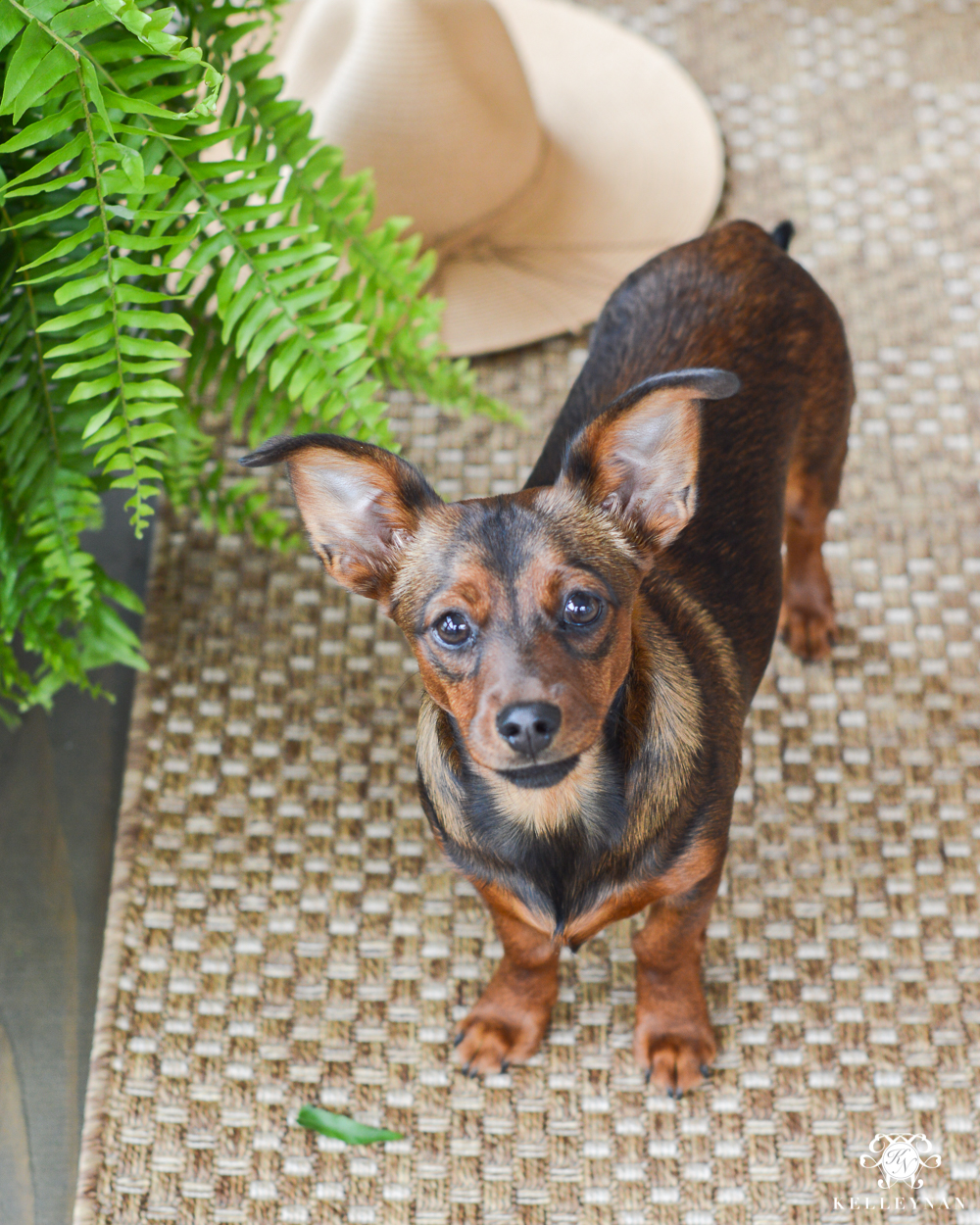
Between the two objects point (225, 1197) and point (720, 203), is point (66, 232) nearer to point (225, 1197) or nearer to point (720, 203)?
point (225, 1197)

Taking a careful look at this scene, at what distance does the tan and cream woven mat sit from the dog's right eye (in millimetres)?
887

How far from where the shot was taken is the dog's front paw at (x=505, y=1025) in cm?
204

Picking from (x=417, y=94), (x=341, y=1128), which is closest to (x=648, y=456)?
(x=341, y=1128)

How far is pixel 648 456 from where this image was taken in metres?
1.57

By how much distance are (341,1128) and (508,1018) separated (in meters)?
0.34

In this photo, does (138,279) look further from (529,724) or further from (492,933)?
(492,933)

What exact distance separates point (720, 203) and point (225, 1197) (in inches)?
103

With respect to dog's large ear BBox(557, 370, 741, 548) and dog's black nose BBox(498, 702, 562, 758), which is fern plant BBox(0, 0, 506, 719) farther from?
dog's black nose BBox(498, 702, 562, 758)

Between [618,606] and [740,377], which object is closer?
[618,606]

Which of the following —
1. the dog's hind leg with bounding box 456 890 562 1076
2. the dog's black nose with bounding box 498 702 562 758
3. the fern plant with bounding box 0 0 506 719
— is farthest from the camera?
the dog's hind leg with bounding box 456 890 562 1076

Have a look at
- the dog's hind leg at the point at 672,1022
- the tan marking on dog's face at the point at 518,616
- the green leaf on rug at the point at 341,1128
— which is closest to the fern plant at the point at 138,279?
the tan marking on dog's face at the point at 518,616

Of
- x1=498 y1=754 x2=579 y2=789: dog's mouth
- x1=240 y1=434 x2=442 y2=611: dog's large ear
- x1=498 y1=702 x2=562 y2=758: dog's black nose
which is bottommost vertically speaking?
x1=498 y1=754 x2=579 y2=789: dog's mouth

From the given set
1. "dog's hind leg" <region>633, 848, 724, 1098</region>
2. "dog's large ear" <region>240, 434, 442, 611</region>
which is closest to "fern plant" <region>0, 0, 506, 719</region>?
"dog's large ear" <region>240, 434, 442, 611</region>

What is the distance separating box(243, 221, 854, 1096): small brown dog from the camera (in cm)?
150
